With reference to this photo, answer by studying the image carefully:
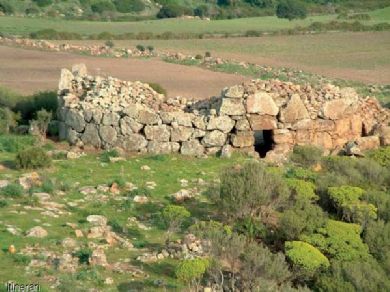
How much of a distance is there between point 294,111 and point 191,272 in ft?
35.6

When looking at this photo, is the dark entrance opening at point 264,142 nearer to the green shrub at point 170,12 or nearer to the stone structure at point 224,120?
the stone structure at point 224,120

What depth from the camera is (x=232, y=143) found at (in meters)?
21.4

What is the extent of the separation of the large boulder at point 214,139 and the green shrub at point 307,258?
855 centimetres

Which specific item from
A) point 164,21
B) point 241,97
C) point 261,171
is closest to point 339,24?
point 164,21

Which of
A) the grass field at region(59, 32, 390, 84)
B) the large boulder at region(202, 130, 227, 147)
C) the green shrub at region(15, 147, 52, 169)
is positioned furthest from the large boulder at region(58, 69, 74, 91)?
the grass field at region(59, 32, 390, 84)

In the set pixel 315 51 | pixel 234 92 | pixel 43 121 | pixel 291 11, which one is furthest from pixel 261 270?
pixel 291 11

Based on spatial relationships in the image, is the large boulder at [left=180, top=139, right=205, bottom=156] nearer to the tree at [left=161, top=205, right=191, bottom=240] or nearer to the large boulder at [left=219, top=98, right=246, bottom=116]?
the large boulder at [left=219, top=98, right=246, bottom=116]

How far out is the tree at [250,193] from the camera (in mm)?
14617

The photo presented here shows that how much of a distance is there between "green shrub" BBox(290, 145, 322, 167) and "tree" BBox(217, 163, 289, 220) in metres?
4.70

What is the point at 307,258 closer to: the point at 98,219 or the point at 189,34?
the point at 98,219

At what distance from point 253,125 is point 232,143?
0.77 m

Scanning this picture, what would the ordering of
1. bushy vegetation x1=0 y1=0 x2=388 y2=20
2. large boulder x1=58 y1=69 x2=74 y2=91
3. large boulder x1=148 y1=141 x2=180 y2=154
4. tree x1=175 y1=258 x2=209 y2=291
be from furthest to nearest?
bushy vegetation x1=0 y1=0 x2=388 y2=20 → large boulder x1=58 y1=69 x2=74 y2=91 → large boulder x1=148 y1=141 x2=180 y2=154 → tree x1=175 y1=258 x2=209 y2=291

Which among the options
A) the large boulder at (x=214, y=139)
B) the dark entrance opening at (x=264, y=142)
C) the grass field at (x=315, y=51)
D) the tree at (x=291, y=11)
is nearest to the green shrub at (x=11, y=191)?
the large boulder at (x=214, y=139)

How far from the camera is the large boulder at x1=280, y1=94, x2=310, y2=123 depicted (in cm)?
2153
